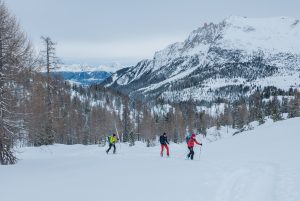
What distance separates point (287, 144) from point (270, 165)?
959 centimetres

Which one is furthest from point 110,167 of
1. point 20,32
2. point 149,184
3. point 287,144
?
point 287,144

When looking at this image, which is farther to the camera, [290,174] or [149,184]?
[290,174]

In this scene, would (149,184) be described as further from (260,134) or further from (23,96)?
(260,134)

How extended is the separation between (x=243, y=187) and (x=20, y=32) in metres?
16.1

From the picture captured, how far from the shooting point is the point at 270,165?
17.9m

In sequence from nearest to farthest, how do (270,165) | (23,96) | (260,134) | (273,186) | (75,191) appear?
(75,191) → (273,186) → (270,165) → (23,96) → (260,134)

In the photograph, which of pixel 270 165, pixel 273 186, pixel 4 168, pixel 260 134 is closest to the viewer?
pixel 273 186

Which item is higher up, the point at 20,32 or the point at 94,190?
the point at 20,32

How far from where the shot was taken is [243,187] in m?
12.1

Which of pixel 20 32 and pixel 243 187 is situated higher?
pixel 20 32

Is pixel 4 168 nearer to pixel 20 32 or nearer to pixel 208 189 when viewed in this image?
pixel 20 32

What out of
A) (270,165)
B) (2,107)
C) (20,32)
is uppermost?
(20,32)

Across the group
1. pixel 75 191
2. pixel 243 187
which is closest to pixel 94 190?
pixel 75 191

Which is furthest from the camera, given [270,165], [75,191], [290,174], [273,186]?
[270,165]
